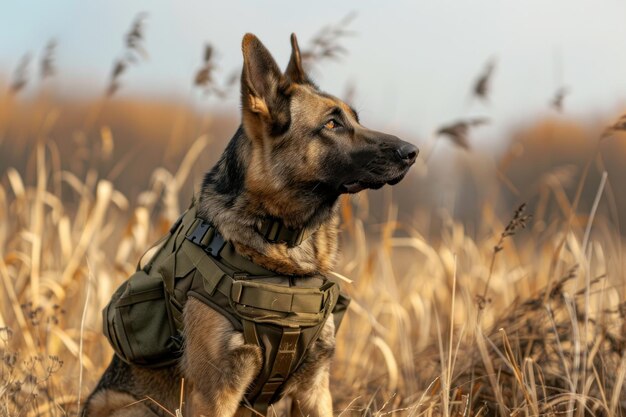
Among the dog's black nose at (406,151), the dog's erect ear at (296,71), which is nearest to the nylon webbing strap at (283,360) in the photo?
the dog's black nose at (406,151)

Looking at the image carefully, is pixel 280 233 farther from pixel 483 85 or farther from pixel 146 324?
pixel 483 85

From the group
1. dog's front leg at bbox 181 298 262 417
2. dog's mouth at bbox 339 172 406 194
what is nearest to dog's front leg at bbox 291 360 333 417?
dog's front leg at bbox 181 298 262 417

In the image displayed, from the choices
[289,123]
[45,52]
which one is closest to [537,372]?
[289,123]

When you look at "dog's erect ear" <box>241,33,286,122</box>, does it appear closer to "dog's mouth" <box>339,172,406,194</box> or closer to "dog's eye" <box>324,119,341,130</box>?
"dog's eye" <box>324,119,341,130</box>

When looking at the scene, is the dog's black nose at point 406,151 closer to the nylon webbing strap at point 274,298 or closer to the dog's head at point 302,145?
the dog's head at point 302,145

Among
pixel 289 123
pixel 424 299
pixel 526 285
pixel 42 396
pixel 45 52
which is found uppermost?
pixel 289 123

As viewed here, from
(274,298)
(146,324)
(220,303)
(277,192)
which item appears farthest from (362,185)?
(146,324)

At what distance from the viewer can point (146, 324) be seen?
9.94ft

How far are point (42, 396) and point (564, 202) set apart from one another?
125 inches

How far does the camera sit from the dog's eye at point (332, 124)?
299 centimetres

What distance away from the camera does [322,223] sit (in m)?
3.07

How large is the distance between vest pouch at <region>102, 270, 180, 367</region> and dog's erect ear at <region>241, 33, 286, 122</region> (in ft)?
2.50

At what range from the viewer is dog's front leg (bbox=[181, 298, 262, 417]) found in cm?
273

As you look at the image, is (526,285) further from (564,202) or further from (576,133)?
(576,133)
